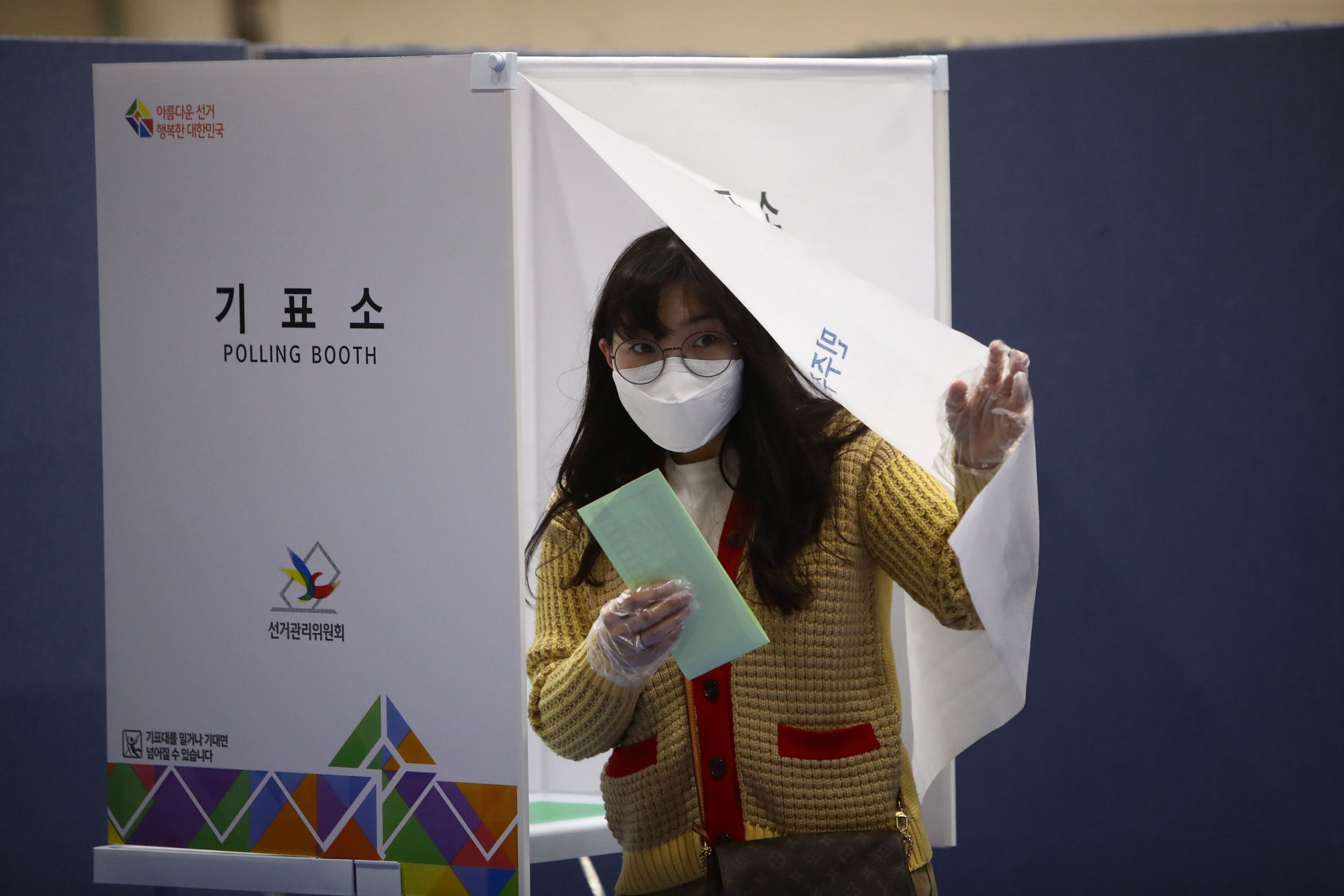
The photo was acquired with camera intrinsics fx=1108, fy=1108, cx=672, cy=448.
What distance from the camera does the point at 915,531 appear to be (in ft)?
4.69

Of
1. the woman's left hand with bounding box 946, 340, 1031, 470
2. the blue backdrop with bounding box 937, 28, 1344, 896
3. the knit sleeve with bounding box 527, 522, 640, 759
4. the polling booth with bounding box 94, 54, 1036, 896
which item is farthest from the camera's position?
the blue backdrop with bounding box 937, 28, 1344, 896

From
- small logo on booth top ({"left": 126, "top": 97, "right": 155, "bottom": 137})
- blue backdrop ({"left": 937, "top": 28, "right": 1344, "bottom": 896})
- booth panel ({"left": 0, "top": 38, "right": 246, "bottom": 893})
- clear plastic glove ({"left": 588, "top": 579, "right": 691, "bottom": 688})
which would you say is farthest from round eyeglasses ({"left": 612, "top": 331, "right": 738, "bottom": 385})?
booth panel ({"left": 0, "top": 38, "right": 246, "bottom": 893})

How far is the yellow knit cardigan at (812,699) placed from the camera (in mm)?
1469

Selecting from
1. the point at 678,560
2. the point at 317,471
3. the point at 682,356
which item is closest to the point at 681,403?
the point at 682,356

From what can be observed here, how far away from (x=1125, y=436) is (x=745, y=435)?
2.05 metres

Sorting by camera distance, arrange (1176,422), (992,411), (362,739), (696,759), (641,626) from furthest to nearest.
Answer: (1176,422) → (362,739) → (696,759) → (641,626) → (992,411)

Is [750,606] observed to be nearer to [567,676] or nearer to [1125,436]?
[567,676]

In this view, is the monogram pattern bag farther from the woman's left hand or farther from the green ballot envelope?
the woman's left hand

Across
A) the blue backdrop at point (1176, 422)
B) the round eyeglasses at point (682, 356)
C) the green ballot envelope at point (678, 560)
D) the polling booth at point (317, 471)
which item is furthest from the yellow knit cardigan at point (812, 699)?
the blue backdrop at point (1176, 422)

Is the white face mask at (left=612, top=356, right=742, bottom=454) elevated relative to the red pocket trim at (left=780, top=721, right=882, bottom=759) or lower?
elevated

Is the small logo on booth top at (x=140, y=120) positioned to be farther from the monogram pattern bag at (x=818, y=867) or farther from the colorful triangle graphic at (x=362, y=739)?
the monogram pattern bag at (x=818, y=867)

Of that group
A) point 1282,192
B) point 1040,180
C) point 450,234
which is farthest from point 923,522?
point 1282,192

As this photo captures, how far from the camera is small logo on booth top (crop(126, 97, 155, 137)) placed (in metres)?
1.95

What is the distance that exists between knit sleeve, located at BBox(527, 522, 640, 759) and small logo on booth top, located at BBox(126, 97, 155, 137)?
1035mm
